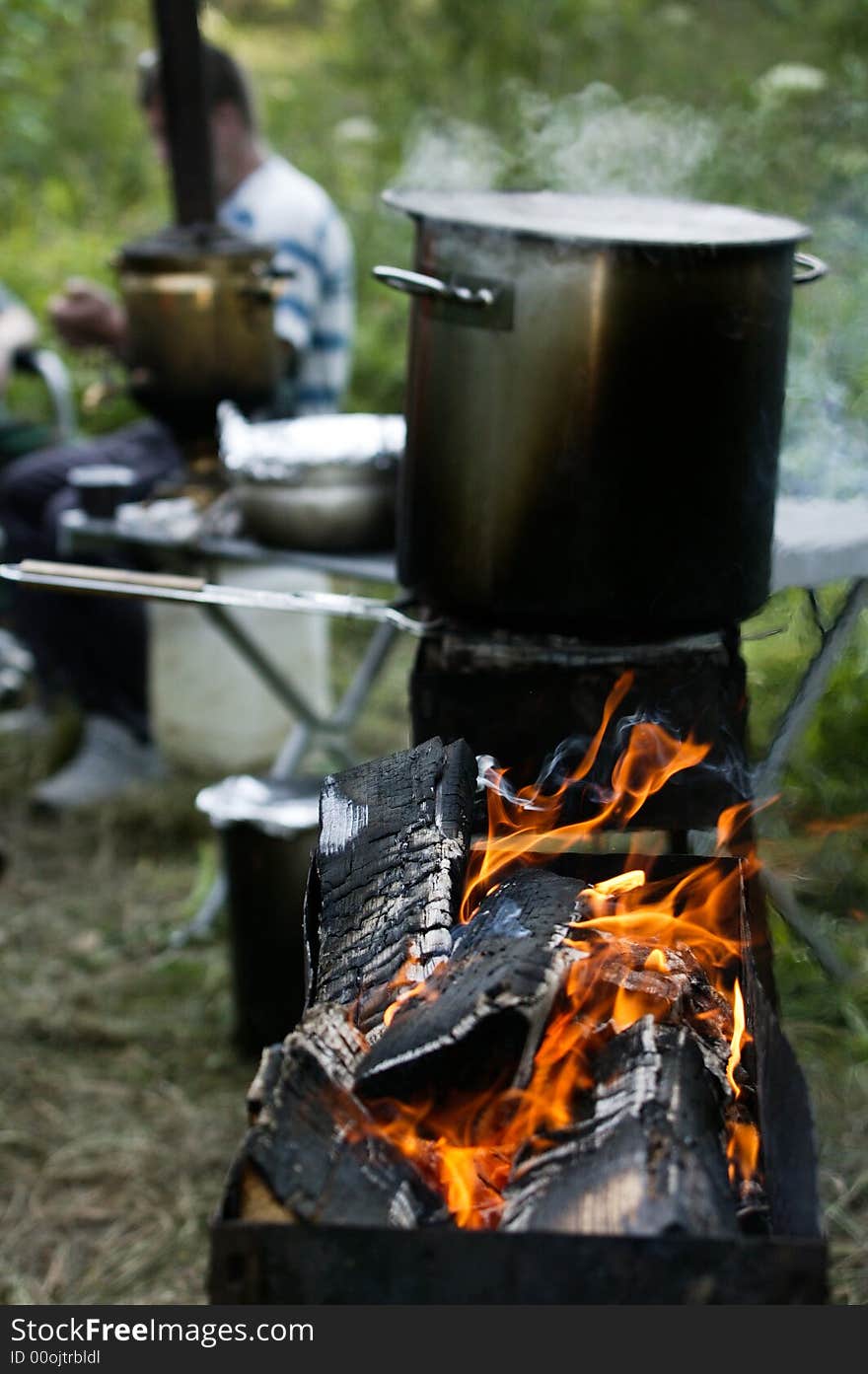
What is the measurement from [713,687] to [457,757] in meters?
0.58

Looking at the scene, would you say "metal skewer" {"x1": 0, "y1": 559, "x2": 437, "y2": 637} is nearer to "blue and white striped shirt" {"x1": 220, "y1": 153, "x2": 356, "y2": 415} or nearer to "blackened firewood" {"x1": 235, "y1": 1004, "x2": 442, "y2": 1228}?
"blackened firewood" {"x1": 235, "y1": 1004, "x2": 442, "y2": 1228}

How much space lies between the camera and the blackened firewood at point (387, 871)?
64.0 inches

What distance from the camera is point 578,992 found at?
1.54m

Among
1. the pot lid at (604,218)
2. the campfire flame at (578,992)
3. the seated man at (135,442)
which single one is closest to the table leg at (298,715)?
the seated man at (135,442)

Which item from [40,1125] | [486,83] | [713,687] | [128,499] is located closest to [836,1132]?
[713,687]

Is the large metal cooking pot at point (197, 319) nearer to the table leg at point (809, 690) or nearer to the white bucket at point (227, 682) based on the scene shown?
the white bucket at point (227, 682)

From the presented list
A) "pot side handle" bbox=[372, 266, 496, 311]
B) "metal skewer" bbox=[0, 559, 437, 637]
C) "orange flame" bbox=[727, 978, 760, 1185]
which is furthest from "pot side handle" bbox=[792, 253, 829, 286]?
"orange flame" bbox=[727, 978, 760, 1185]

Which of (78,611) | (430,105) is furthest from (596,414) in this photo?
(430,105)

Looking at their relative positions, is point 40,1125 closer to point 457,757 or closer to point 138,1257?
point 138,1257

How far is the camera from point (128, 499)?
373cm

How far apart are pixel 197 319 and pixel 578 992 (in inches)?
97.7

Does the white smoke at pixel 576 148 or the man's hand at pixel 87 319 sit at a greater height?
the white smoke at pixel 576 148

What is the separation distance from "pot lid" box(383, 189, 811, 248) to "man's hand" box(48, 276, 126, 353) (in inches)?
89.0

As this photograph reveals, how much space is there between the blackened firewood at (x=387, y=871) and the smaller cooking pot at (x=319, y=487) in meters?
1.28
